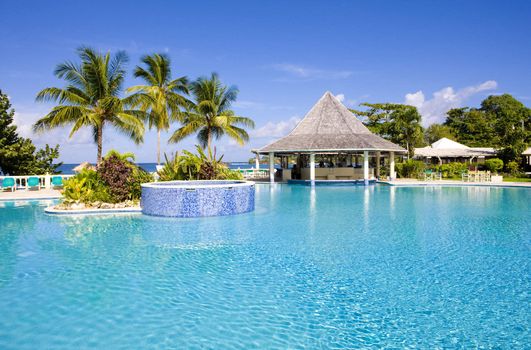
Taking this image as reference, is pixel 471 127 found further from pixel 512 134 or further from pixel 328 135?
pixel 328 135

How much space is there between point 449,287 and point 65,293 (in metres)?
5.47

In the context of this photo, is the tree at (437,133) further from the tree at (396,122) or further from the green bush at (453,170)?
the green bush at (453,170)

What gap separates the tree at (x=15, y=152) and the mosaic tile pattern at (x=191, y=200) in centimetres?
1364

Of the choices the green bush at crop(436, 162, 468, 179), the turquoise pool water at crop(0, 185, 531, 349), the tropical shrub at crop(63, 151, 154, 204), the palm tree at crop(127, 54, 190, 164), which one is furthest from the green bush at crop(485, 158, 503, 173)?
the tropical shrub at crop(63, 151, 154, 204)

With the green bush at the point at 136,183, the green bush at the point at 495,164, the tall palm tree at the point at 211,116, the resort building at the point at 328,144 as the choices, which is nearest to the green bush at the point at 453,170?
the green bush at the point at 495,164

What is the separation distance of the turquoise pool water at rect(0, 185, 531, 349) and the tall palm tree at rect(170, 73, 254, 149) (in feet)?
49.6

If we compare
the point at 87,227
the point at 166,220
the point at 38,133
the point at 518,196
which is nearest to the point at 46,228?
the point at 87,227

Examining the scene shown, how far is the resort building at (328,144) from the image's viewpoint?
23719 millimetres

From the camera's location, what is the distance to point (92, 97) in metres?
18.6

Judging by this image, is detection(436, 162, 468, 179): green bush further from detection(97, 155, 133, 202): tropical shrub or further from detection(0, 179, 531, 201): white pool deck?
detection(97, 155, 133, 202): tropical shrub

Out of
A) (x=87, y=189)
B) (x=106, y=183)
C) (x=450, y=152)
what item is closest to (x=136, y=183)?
(x=106, y=183)

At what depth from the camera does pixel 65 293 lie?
5527mm

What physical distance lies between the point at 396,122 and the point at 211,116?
15.4 meters

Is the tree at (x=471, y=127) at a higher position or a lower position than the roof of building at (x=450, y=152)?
higher
